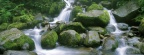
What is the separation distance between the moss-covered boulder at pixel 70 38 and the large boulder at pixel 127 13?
11.8 ft

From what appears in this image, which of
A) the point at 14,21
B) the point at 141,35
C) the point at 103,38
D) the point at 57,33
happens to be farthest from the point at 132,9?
the point at 14,21

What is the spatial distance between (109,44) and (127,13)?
11.4ft

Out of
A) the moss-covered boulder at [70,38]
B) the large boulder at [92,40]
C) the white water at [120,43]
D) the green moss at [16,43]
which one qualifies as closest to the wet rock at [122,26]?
the white water at [120,43]

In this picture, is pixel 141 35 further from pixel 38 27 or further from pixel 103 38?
pixel 38 27

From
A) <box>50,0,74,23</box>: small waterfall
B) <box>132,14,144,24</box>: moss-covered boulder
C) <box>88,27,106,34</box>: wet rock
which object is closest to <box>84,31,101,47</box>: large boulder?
<box>88,27,106,34</box>: wet rock

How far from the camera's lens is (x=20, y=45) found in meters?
10.0

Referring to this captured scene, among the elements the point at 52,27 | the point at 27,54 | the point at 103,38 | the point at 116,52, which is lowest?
the point at 27,54

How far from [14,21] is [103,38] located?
17.0 feet

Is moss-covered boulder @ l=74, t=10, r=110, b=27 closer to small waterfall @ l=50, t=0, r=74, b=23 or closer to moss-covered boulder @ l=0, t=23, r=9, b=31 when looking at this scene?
small waterfall @ l=50, t=0, r=74, b=23

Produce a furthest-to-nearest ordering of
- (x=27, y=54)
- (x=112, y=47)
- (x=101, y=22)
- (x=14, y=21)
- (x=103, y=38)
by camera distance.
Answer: (x=14, y=21)
(x=101, y=22)
(x=103, y=38)
(x=112, y=47)
(x=27, y=54)

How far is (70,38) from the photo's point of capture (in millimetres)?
10734

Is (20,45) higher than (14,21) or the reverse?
the reverse

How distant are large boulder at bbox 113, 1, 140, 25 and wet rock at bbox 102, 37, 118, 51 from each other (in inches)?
114

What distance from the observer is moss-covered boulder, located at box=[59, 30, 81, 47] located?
10742mm
